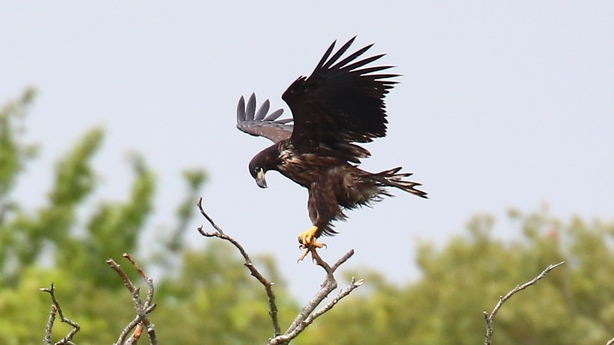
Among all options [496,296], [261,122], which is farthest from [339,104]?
Result: [496,296]

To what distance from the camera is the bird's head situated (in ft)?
23.5

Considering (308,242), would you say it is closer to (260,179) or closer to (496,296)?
(260,179)

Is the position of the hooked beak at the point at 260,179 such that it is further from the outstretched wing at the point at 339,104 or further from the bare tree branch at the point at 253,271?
the bare tree branch at the point at 253,271

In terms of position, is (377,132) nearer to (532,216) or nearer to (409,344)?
(532,216)

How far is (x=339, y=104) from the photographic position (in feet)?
23.0

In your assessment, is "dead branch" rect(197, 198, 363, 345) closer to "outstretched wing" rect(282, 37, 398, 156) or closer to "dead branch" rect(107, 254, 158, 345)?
"dead branch" rect(107, 254, 158, 345)

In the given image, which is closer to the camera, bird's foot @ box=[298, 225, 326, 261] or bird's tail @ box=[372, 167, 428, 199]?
bird's foot @ box=[298, 225, 326, 261]

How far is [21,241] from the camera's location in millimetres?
30250

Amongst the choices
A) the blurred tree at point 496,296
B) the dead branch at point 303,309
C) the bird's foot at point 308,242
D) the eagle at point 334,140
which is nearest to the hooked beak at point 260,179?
the eagle at point 334,140

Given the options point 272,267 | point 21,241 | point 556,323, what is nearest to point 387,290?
point 272,267

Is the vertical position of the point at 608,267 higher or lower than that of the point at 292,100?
higher

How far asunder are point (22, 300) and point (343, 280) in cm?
756

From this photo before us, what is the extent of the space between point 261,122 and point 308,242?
2.90m

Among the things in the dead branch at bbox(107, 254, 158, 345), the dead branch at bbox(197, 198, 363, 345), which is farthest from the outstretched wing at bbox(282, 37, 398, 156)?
the dead branch at bbox(107, 254, 158, 345)
